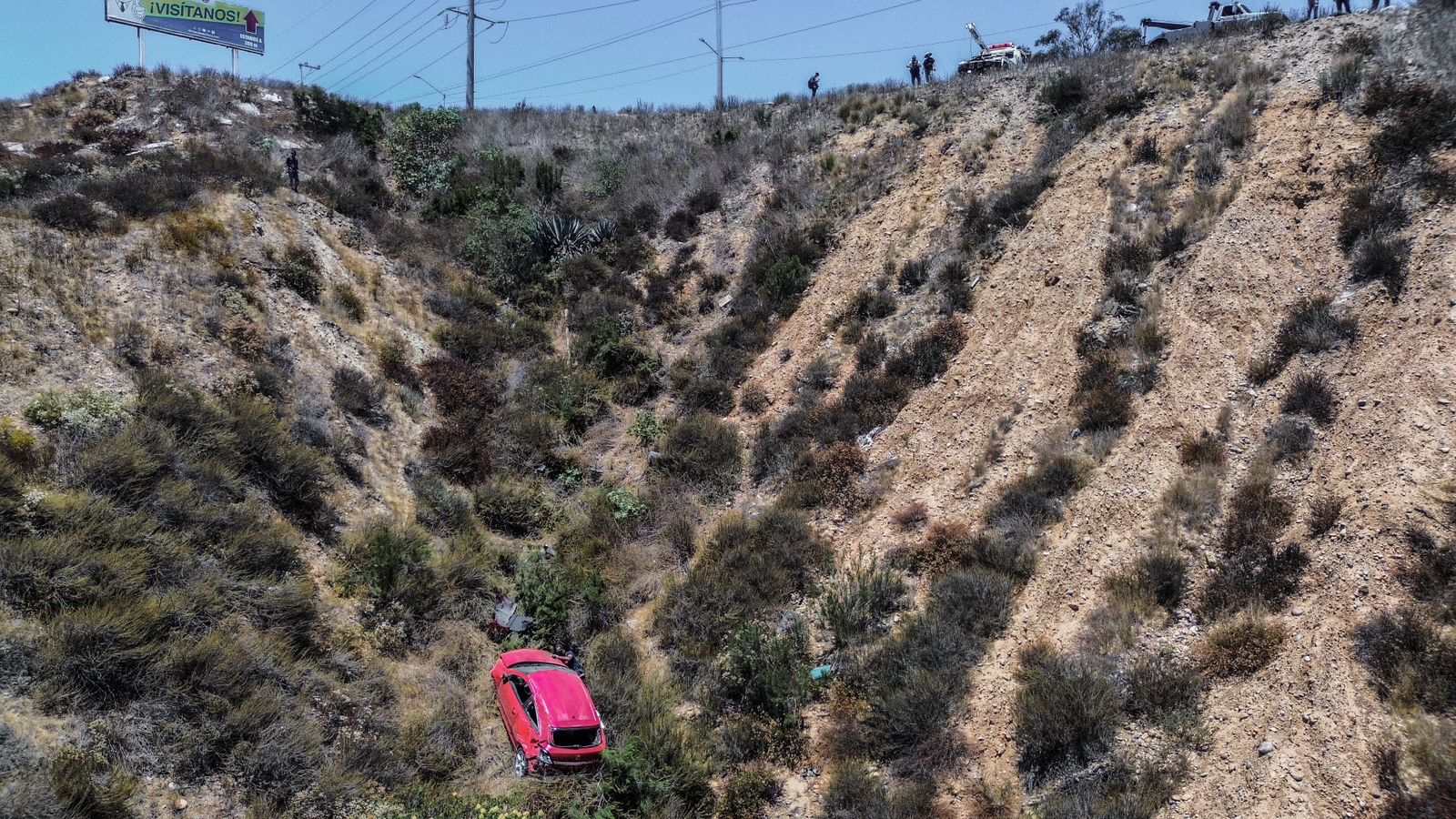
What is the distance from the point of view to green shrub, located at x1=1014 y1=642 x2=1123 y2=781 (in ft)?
28.6

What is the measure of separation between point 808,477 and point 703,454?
108 inches

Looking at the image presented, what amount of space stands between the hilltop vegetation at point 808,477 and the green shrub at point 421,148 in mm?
4592

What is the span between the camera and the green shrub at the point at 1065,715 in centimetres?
872

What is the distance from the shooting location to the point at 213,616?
9930 millimetres

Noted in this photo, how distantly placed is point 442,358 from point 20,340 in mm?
8050

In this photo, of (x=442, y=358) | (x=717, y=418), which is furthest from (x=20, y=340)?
(x=717, y=418)

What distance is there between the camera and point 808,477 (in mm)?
15094

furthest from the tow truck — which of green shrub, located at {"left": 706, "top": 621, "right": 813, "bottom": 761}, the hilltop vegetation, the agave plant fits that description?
green shrub, located at {"left": 706, "top": 621, "right": 813, "bottom": 761}

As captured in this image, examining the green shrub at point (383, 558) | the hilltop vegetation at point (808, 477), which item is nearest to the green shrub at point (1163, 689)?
the hilltop vegetation at point (808, 477)

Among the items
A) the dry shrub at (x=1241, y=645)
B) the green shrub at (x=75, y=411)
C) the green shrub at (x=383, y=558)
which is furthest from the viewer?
the green shrub at (x=383, y=558)

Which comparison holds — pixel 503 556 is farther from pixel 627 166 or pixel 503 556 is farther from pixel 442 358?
pixel 627 166

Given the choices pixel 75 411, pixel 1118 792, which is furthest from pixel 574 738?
pixel 75 411

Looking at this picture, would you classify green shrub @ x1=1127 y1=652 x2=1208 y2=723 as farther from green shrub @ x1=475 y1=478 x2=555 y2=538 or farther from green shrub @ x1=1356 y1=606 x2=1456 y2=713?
green shrub @ x1=475 y1=478 x2=555 y2=538

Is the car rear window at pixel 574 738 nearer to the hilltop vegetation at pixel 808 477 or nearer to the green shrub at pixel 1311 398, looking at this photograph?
the hilltop vegetation at pixel 808 477
